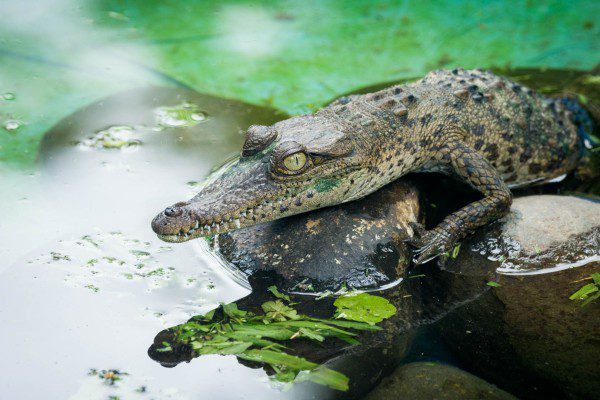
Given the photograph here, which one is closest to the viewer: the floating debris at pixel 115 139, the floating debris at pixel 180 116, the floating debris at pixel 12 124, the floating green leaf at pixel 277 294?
the floating green leaf at pixel 277 294

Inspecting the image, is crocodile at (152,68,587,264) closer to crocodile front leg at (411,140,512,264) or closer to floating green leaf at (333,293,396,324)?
crocodile front leg at (411,140,512,264)

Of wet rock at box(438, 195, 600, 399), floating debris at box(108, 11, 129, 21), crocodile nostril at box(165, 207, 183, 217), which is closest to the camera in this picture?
wet rock at box(438, 195, 600, 399)

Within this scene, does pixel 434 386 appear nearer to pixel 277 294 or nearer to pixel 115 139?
pixel 277 294

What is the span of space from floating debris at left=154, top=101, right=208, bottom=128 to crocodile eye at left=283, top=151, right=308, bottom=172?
232cm

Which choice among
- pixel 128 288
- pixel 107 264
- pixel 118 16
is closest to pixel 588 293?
pixel 128 288

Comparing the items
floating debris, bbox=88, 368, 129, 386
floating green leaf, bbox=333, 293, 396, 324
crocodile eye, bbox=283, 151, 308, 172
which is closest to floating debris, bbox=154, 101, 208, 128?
crocodile eye, bbox=283, 151, 308, 172

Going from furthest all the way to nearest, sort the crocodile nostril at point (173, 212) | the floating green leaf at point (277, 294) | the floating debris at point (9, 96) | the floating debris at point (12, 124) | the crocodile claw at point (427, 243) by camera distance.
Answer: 1. the floating debris at point (9, 96)
2. the floating debris at point (12, 124)
3. the crocodile claw at point (427, 243)
4. the floating green leaf at point (277, 294)
5. the crocodile nostril at point (173, 212)

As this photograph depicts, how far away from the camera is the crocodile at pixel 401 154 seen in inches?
164

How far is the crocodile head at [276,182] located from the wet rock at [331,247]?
162 millimetres

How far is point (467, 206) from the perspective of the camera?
4656mm

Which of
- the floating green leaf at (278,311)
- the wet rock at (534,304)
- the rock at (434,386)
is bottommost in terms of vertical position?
the floating green leaf at (278,311)

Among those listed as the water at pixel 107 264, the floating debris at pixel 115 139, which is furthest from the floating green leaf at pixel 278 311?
the floating debris at pixel 115 139

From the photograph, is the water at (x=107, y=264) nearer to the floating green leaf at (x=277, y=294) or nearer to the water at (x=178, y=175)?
the water at (x=178, y=175)

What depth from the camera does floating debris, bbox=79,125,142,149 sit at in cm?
584
